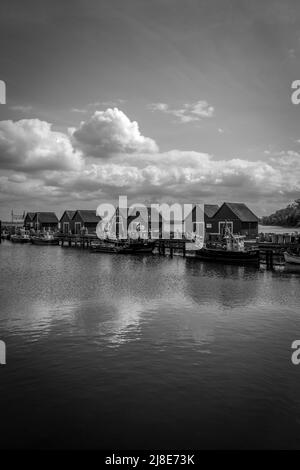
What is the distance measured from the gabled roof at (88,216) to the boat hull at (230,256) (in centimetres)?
4874

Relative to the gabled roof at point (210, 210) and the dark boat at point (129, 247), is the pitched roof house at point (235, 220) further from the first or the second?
the dark boat at point (129, 247)

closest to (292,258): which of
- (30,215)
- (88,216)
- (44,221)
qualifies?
(88,216)

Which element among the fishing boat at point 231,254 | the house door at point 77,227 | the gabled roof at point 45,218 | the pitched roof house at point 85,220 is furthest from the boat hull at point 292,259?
the gabled roof at point 45,218

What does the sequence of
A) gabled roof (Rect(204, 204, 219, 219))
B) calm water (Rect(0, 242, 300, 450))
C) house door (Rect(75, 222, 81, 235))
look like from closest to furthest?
calm water (Rect(0, 242, 300, 450)) → gabled roof (Rect(204, 204, 219, 219)) → house door (Rect(75, 222, 81, 235))

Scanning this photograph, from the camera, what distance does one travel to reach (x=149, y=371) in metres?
13.5

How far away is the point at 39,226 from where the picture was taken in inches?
4601

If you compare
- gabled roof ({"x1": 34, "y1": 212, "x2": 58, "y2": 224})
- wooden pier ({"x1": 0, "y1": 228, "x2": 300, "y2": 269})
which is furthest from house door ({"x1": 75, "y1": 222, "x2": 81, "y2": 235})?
gabled roof ({"x1": 34, "y1": 212, "x2": 58, "y2": 224})

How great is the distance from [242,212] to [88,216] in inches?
1810

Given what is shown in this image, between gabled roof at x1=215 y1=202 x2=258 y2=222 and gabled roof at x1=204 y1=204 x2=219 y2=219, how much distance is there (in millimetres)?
3302

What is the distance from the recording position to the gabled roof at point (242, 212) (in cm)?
6781

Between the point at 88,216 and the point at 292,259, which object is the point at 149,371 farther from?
the point at 88,216

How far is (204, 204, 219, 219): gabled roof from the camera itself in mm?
73812

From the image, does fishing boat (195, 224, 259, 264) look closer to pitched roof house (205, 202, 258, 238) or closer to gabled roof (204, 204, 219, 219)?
pitched roof house (205, 202, 258, 238)

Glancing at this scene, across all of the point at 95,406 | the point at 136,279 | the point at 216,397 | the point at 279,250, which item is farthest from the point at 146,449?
the point at 279,250
